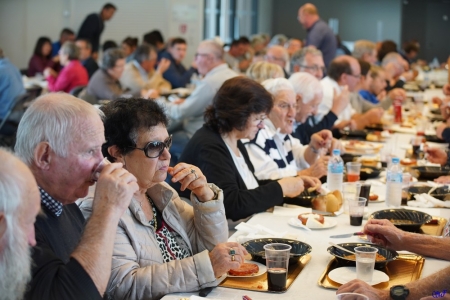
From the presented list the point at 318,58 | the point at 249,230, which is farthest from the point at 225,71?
the point at 249,230

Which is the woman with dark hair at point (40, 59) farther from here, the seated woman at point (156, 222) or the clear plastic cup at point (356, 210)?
the seated woman at point (156, 222)

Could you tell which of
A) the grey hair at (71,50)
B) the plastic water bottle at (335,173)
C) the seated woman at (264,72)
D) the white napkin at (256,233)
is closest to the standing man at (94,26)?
the grey hair at (71,50)

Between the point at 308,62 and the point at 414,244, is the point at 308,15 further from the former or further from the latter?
the point at 414,244

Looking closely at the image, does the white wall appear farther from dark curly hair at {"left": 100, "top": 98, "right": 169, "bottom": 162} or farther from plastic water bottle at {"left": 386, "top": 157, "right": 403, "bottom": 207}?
dark curly hair at {"left": 100, "top": 98, "right": 169, "bottom": 162}

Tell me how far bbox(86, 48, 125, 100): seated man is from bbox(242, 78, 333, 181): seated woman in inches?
118

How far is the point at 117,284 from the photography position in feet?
7.13

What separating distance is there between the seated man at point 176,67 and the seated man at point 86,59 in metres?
1.02

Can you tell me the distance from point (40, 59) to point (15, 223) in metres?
10.6

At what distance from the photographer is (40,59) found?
1162 cm

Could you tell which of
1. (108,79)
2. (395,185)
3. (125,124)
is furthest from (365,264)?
(108,79)

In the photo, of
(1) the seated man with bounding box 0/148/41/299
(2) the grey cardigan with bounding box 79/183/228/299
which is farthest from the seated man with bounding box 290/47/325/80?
(1) the seated man with bounding box 0/148/41/299

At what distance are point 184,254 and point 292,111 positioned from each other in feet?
6.11

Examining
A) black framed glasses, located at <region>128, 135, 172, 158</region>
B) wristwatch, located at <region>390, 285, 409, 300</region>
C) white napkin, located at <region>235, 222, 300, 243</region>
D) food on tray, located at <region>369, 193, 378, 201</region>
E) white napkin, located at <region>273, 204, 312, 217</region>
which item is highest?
black framed glasses, located at <region>128, 135, 172, 158</region>

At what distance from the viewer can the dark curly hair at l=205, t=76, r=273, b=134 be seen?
3.36 m
